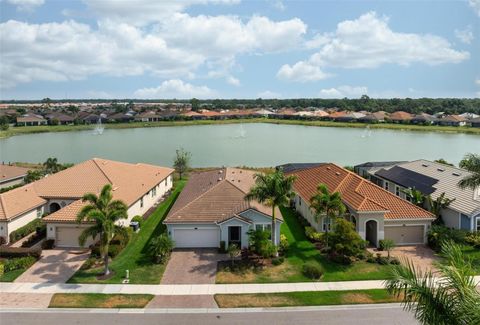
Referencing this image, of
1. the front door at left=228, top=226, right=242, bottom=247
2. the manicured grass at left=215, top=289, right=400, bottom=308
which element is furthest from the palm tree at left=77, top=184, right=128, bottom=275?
the manicured grass at left=215, top=289, right=400, bottom=308

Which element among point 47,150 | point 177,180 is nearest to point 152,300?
point 177,180

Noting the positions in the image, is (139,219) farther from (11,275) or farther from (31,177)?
(31,177)

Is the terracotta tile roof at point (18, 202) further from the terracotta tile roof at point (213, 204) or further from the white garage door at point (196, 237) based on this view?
the white garage door at point (196, 237)

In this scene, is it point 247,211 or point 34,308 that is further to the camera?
point 247,211

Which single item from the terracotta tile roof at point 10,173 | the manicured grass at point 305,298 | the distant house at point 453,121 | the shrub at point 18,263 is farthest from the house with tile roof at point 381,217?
the distant house at point 453,121

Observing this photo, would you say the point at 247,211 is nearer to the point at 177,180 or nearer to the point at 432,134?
the point at 177,180

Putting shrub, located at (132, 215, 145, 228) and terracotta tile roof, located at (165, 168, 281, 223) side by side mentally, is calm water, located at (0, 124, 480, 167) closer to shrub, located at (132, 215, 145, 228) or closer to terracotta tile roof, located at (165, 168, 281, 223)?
shrub, located at (132, 215, 145, 228)

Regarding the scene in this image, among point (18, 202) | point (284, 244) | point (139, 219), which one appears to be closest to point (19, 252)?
point (18, 202)
